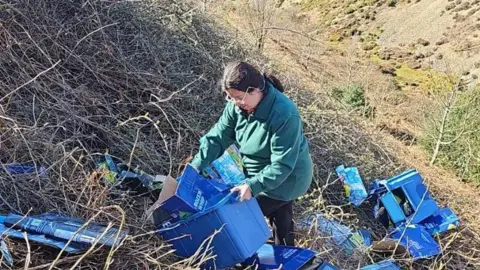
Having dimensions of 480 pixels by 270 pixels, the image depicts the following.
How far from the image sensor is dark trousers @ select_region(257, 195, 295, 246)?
2994 mm

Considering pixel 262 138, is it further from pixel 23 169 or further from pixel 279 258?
pixel 23 169

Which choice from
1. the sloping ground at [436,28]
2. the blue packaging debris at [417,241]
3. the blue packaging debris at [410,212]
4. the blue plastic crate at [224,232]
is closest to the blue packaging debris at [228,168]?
the blue plastic crate at [224,232]

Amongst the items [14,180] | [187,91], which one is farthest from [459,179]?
[14,180]

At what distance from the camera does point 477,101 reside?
33.3 feet

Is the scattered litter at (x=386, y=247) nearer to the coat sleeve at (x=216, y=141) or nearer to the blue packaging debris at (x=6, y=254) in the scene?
the coat sleeve at (x=216, y=141)

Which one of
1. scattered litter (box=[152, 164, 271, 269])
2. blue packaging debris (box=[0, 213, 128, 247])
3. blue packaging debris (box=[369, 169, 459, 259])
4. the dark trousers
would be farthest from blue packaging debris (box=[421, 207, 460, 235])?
blue packaging debris (box=[0, 213, 128, 247])

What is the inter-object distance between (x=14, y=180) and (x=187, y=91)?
232cm

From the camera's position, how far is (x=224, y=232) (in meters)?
2.56

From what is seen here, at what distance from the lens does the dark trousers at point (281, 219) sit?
2994 mm

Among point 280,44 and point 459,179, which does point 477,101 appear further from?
point 280,44

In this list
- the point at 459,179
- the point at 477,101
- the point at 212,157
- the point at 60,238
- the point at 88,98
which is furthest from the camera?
the point at 477,101

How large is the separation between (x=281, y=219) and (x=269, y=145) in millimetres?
595

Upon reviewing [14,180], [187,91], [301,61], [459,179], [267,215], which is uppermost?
[14,180]

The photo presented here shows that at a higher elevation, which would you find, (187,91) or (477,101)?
(187,91)
